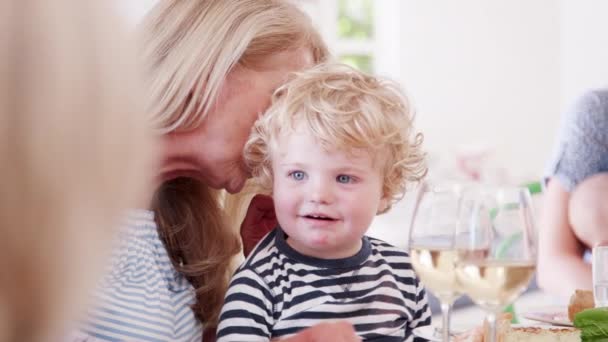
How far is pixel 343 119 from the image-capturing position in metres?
1.50

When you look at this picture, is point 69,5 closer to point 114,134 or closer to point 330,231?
point 114,134

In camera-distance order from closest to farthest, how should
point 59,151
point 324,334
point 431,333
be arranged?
point 59,151, point 324,334, point 431,333

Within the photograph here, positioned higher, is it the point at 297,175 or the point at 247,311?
the point at 297,175

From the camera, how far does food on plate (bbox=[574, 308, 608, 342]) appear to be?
1.32m

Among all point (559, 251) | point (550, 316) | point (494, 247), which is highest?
point (494, 247)

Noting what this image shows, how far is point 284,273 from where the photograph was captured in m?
1.51

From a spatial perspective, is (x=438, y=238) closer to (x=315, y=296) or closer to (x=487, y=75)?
(x=315, y=296)

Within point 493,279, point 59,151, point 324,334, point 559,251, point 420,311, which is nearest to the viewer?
point 59,151

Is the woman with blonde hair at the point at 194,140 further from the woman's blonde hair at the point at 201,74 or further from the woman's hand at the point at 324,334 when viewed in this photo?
the woman's hand at the point at 324,334

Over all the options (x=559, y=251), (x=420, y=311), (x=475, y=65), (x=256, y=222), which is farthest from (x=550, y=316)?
(x=475, y=65)

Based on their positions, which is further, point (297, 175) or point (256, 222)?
point (256, 222)

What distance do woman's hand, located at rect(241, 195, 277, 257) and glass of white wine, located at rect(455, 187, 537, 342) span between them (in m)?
→ 0.74

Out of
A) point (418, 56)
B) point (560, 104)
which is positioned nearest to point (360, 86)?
point (418, 56)

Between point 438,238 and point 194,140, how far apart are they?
0.58 meters
